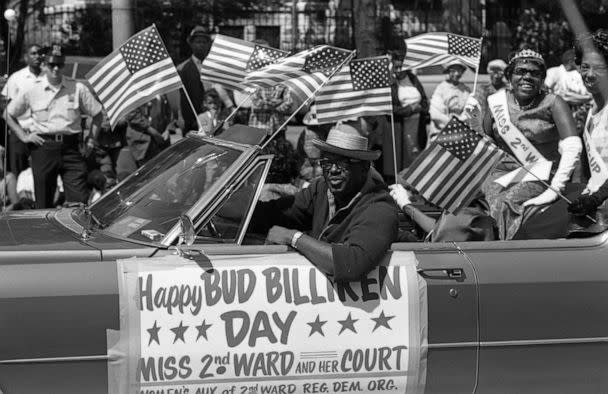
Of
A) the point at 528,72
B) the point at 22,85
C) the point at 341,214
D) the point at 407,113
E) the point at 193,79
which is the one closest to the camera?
the point at 341,214

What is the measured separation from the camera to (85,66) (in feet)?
45.5

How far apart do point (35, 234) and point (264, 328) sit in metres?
1.18

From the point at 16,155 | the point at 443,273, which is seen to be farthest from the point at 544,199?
the point at 16,155

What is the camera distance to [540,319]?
455 cm

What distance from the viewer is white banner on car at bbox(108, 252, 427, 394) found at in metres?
4.21

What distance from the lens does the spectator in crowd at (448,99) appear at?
10.6 meters

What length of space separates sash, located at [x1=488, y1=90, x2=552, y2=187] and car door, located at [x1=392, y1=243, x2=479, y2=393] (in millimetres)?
1393

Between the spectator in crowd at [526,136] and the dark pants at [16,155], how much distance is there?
5288 millimetres

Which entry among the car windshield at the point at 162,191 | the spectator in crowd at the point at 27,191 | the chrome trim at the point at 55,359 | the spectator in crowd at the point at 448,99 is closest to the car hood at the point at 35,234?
the car windshield at the point at 162,191

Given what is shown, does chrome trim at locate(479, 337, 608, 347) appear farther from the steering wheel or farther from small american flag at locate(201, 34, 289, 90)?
→ small american flag at locate(201, 34, 289, 90)

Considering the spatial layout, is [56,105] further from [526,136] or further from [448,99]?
[526,136]

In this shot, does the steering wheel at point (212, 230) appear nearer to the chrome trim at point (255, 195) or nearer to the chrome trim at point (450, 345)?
the chrome trim at point (255, 195)

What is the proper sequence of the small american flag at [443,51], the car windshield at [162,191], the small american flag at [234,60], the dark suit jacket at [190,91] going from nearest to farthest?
the car windshield at [162,191] → the small american flag at [234,60] → the small american flag at [443,51] → the dark suit jacket at [190,91]

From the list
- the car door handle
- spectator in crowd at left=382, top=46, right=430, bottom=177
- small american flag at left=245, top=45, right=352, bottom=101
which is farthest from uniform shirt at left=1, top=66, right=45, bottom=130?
the car door handle
